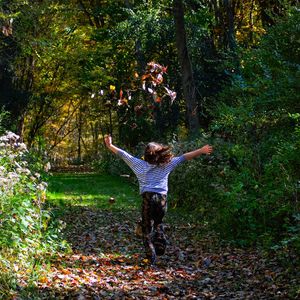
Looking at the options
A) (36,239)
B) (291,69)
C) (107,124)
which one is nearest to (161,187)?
(36,239)

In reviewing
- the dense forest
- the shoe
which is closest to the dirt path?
the shoe

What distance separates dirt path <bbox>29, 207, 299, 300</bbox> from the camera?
20.6 ft

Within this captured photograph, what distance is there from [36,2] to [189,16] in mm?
9027

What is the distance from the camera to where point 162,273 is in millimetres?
7387

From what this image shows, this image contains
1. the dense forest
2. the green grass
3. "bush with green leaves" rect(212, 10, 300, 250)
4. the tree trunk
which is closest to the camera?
the dense forest

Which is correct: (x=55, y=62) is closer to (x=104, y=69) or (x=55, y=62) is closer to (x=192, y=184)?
(x=104, y=69)

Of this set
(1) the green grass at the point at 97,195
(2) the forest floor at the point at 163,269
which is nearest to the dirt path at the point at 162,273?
(2) the forest floor at the point at 163,269

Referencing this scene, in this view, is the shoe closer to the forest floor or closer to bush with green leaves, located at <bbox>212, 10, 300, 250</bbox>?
the forest floor

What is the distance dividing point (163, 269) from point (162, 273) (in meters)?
0.23

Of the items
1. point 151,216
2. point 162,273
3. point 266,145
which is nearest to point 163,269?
point 162,273

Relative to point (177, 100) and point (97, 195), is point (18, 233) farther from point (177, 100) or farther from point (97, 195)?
point (177, 100)

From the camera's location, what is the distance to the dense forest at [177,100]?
784 cm

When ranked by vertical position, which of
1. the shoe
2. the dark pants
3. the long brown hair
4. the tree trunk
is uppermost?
the tree trunk

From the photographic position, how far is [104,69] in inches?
1188
